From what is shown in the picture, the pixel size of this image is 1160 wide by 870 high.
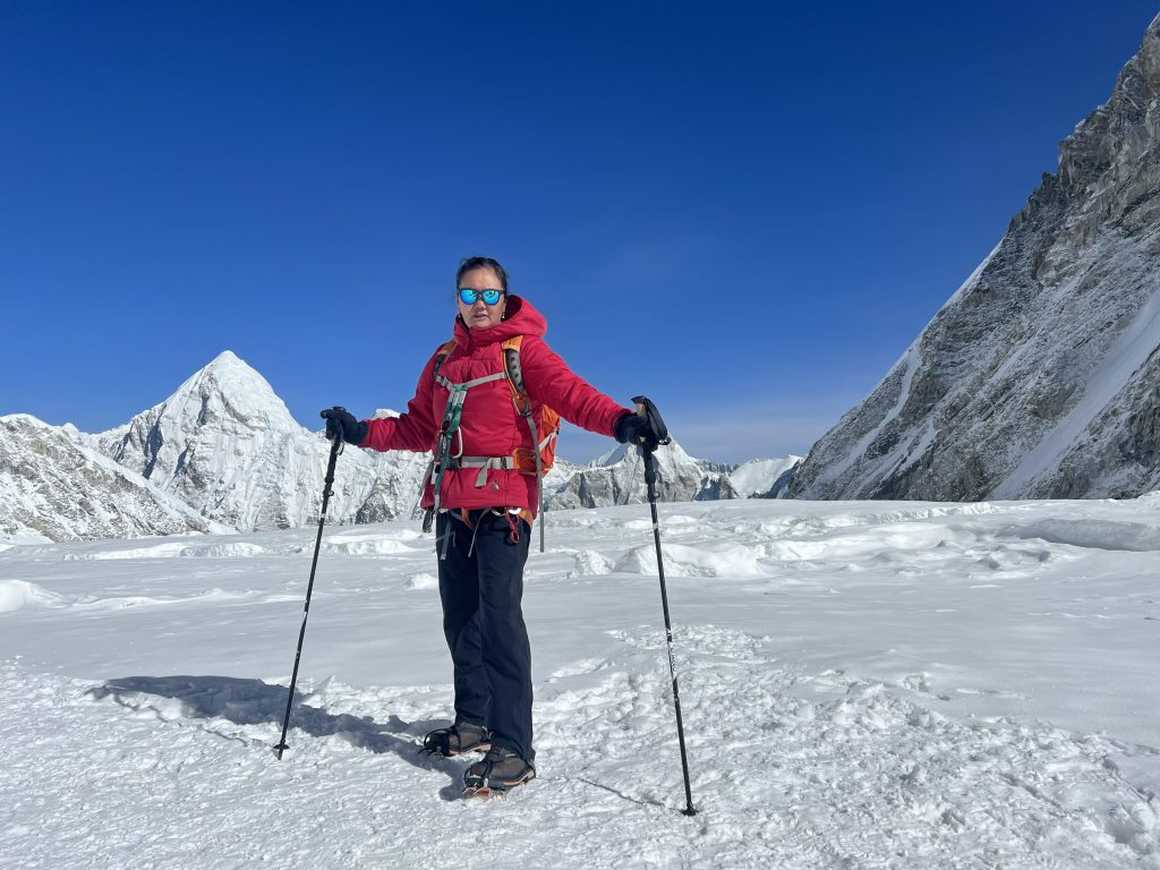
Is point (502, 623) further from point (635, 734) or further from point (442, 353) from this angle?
point (442, 353)

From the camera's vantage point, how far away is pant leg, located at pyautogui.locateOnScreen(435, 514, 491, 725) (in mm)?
4453

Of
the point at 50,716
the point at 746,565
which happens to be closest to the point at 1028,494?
the point at 746,565

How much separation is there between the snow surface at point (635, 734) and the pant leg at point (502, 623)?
40 cm

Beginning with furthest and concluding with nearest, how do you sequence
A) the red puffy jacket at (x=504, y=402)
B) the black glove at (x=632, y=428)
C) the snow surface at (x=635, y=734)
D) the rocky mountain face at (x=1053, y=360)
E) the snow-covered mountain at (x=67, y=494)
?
1. the snow-covered mountain at (x=67, y=494)
2. the rocky mountain face at (x=1053, y=360)
3. the red puffy jacket at (x=504, y=402)
4. the black glove at (x=632, y=428)
5. the snow surface at (x=635, y=734)

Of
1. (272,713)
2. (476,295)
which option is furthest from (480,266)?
(272,713)

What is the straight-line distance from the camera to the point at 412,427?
5082 mm

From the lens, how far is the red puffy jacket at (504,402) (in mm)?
4215

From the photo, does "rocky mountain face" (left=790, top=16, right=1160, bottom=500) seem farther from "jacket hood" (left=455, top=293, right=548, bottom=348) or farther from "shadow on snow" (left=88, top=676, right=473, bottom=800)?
"shadow on snow" (left=88, top=676, right=473, bottom=800)

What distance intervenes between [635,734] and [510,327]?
2469mm

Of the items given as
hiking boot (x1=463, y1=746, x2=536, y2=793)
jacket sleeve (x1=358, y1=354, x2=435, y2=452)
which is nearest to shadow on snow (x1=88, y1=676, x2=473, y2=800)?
hiking boot (x1=463, y1=746, x2=536, y2=793)

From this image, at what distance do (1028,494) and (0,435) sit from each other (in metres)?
199

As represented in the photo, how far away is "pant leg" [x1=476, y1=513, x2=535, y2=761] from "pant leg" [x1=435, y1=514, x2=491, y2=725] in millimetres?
241

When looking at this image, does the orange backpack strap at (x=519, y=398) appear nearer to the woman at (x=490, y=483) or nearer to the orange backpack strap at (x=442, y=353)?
the woman at (x=490, y=483)

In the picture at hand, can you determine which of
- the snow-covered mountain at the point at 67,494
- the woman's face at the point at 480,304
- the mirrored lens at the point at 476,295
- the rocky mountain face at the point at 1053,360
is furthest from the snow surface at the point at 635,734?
the snow-covered mountain at the point at 67,494
